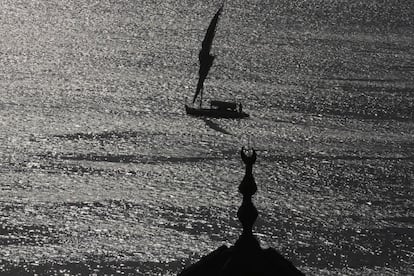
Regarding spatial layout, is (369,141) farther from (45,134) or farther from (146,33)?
(146,33)

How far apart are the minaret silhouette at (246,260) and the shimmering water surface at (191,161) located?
160ft

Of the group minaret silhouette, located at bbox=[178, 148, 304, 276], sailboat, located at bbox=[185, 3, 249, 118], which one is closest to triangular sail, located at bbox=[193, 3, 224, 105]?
sailboat, located at bbox=[185, 3, 249, 118]

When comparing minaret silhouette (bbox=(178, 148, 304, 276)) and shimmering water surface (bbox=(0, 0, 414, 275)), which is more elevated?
minaret silhouette (bbox=(178, 148, 304, 276))

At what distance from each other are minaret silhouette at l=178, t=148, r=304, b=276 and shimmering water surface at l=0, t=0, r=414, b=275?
160 ft

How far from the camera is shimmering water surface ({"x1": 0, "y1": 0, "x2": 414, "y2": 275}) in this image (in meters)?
71.4

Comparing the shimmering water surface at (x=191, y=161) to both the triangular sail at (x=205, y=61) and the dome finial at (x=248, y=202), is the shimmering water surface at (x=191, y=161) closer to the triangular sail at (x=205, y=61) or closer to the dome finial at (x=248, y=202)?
the triangular sail at (x=205, y=61)

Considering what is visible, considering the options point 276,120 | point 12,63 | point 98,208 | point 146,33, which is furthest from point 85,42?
point 98,208

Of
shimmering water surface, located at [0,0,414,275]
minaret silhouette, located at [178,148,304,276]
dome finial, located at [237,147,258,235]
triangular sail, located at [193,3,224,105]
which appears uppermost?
dome finial, located at [237,147,258,235]

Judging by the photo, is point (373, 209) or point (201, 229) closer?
point (201, 229)

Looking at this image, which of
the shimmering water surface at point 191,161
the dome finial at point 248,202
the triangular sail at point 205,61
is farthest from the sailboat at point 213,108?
the dome finial at point 248,202

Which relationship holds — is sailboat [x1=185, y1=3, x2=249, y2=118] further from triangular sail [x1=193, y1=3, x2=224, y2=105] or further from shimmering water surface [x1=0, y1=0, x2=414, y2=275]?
shimmering water surface [x1=0, y1=0, x2=414, y2=275]

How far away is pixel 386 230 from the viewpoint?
7619 cm

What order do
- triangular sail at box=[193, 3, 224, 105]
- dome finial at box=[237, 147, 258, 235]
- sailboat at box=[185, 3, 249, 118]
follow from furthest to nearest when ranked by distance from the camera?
1. triangular sail at box=[193, 3, 224, 105]
2. sailboat at box=[185, 3, 249, 118]
3. dome finial at box=[237, 147, 258, 235]

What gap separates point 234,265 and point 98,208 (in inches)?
2555
